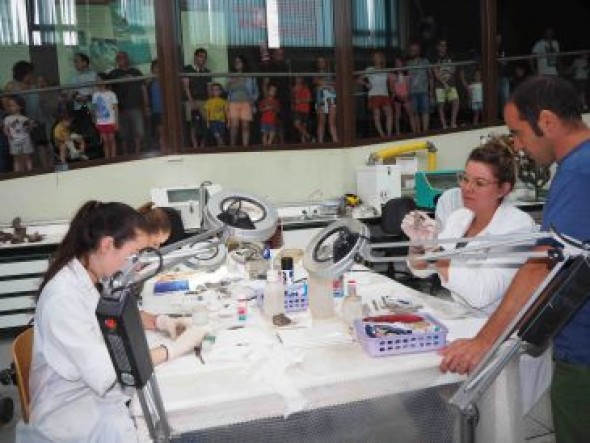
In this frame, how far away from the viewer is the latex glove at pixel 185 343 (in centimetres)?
158

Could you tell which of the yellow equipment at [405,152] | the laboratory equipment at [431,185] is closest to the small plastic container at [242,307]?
the laboratory equipment at [431,185]

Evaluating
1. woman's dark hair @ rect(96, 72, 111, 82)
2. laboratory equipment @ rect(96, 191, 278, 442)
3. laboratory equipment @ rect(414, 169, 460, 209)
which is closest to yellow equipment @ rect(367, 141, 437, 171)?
laboratory equipment @ rect(414, 169, 460, 209)

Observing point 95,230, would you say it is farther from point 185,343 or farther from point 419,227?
point 419,227

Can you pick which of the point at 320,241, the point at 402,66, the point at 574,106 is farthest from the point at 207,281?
the point at 402,66

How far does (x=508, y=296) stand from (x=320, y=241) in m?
0.50

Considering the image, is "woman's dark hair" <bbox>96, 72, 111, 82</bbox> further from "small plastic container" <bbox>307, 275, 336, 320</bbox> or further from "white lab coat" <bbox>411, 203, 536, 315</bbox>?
"white lab coat" <bbox>411, 203, 536, 315</bbox>

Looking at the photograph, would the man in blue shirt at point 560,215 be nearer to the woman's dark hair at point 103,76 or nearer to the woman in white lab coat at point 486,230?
the woman in white lab coat at point 486,230

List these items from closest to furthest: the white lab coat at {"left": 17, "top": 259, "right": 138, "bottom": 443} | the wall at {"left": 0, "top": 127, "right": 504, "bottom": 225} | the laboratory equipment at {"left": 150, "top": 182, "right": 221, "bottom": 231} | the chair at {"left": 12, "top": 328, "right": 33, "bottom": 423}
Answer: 1. the white lab coat at {"left": 17, "top": 259, "right": 138, "bottom": 443}
2. the chair at {"left": 12, "top": 328, "right": 33, "bottom": 423}
3. the laboratory equipment at {"left": 150, "top": 182, "right": 221, "bottom": 231}
4. the wall at {"left": 0, "top": 127, "right": 504, "bottom": 225}

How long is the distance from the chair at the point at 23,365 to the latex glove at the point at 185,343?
44cm

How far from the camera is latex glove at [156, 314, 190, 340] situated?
1.83 meters

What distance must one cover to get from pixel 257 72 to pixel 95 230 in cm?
342

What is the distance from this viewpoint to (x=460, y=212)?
2240 mm

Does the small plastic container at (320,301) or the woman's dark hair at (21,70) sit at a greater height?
the woman's dark hair at (21,70)

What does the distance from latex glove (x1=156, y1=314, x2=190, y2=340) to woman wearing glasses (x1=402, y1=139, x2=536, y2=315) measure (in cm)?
79
